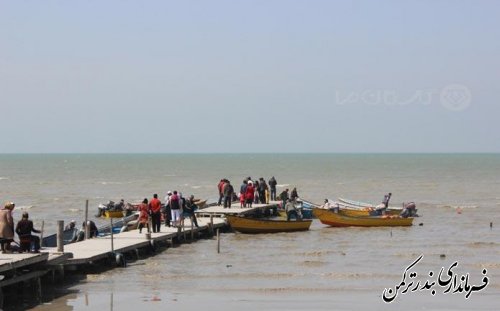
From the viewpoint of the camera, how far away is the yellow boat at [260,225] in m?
40.6

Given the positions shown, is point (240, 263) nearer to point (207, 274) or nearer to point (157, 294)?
point (207, 274)

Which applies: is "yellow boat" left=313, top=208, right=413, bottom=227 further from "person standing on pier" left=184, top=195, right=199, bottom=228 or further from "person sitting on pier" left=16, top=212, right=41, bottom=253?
"person sitting on pier" left=16, top=212, right=41, bottom=253

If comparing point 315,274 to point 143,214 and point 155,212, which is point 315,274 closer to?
point 155,212

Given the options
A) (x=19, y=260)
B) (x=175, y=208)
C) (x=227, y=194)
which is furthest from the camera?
(x=227, y=194)

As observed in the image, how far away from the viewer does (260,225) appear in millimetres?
41094

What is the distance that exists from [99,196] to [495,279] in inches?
2476

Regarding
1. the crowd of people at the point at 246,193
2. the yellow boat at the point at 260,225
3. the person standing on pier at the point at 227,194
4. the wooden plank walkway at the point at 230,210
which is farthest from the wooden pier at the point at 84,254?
the crowd of people at the point at 246,193

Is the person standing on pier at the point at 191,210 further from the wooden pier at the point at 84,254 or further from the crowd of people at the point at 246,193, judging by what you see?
the crowd of people at the point at 246,193

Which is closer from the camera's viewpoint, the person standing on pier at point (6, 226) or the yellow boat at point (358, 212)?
the person standing on pier at point (6, 226)

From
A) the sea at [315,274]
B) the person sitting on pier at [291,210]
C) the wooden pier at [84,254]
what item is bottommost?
the sea at [315,274]

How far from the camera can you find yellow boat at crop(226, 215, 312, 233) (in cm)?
4056

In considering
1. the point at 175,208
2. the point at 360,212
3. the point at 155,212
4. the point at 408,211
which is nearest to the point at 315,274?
the point at 155,212

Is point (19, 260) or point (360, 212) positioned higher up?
point (360, 212)

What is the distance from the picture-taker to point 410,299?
23.6 m
